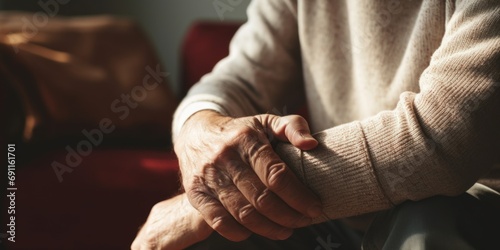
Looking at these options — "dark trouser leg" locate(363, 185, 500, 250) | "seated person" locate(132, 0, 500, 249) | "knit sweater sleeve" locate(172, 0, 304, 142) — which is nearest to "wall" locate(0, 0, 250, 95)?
"knit sweater sleeve" locate(172, 0, 304, 142)

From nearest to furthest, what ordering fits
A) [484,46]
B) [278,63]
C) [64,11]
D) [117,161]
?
[484,46], [278,63], [117,161], [64,11]

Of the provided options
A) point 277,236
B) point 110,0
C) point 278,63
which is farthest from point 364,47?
point 110,0

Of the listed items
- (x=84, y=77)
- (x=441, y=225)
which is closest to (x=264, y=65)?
(x=441, y=225)

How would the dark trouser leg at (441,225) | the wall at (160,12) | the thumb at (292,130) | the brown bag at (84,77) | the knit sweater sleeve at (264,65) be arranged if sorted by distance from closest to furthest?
the dark trouser leg at (441,225) < the thumb at (292,130) < the knit sweater sleeve at (264,65) < the brown bag at (84,77) < the wall at (160,12)

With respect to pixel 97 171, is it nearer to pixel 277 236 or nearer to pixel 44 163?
pixel 44 163

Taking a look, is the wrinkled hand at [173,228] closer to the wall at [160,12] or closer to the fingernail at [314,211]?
the fingernail at [314,211]

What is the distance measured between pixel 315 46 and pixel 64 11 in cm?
222

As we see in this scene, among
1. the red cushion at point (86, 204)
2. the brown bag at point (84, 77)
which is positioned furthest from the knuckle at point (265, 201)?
the brown bag at point (84, 77)

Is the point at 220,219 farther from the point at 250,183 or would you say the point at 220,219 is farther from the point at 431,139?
the point at 431,139

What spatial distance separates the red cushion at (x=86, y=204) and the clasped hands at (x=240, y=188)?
25.0 inches

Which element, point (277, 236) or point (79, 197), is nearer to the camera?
point (277, 236)

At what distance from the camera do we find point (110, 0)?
289cm

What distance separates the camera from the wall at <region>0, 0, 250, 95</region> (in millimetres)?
2746

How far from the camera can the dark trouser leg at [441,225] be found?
0.58 meters
